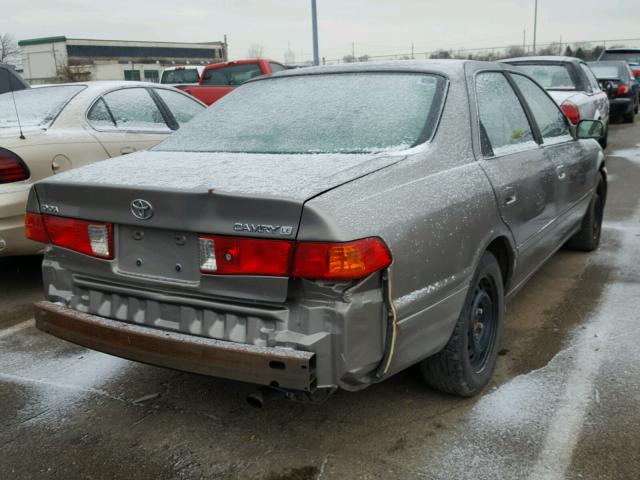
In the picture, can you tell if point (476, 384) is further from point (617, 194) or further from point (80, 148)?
point (617, 194)

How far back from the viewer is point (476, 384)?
2.99 m

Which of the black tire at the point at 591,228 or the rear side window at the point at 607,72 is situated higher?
the rear side window at the point at 607,72

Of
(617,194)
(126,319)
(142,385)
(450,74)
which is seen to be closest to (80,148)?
(142,385)

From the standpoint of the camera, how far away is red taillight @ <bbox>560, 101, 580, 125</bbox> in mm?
7603

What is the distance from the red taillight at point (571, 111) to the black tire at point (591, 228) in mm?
2436

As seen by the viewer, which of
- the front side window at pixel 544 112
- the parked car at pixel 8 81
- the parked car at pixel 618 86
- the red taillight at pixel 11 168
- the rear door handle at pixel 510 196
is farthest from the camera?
the parked car at pixel 618 86

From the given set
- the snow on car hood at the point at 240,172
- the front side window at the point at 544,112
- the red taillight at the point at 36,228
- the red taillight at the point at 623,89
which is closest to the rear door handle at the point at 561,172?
the front side window at the point at 544,112

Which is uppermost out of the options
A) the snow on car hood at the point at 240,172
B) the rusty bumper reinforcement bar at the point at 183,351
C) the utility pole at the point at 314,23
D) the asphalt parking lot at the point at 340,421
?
the utility pole at the point at 314,23

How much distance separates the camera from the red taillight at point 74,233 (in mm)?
2629

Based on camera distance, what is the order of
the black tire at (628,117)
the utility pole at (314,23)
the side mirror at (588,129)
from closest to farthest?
the side mirror at (588,129), the black tire at (628,117), the utility pole at (314,23)

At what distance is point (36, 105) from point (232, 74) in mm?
7608

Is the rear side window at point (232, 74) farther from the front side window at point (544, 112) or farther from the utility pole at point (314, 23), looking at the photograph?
the front side window at point (544, 112)

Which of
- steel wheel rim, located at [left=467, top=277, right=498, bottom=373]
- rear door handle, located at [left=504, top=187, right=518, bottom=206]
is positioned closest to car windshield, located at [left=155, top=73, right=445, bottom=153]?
rear door handle, located at [left=504, top=187, right=518, bottom=206]

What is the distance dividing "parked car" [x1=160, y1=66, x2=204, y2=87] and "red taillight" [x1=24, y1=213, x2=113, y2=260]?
15545 millimetres
